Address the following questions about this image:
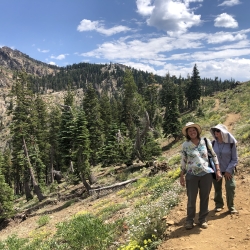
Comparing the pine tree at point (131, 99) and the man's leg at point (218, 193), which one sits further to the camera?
the pine tree at point (131, 99)

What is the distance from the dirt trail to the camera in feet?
17.9

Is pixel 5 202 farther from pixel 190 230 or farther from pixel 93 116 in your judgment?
pixel 190 230

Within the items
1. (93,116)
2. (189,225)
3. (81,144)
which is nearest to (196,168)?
(189,225)

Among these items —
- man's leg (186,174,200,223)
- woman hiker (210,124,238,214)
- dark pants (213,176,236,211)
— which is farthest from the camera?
dark pants (213,176,236,211)

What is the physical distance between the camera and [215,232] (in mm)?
5957

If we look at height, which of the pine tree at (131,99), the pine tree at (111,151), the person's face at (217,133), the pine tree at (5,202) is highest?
the pine tree at (131,99)

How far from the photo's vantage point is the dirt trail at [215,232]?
17.9 ft

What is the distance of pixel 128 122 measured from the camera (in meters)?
45.0

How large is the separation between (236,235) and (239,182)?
3.94 meters

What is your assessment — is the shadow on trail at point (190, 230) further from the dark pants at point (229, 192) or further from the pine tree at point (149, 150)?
the pine tree at point (149, 150)

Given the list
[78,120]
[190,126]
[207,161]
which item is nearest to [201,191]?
[207,161]

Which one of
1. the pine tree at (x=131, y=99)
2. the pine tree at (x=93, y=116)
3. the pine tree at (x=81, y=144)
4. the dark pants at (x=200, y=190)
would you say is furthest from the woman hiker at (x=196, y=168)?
the pine tree at (x=131, y=99)

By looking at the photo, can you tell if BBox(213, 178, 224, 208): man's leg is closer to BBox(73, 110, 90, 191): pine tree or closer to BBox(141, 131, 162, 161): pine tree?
BBox(73, 110, 90, 191): pine tree

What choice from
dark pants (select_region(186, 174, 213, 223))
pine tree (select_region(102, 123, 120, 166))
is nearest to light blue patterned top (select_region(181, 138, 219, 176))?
dark pants (select_region(186, 174, 213, 223))
